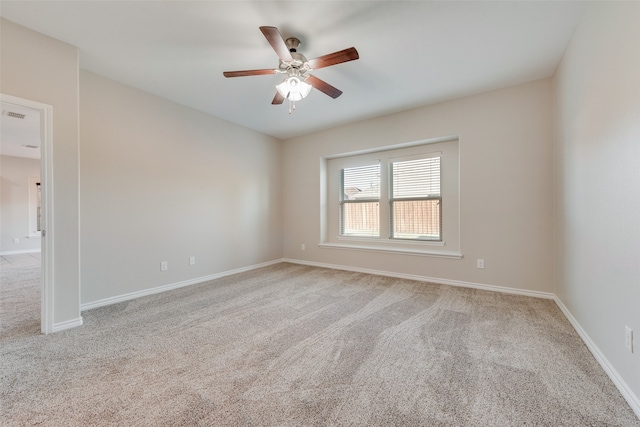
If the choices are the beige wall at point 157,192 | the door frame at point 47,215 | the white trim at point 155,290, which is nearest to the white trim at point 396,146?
the beige wall at point 157,192

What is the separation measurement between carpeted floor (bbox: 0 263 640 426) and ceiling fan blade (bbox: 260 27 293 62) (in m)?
2.34

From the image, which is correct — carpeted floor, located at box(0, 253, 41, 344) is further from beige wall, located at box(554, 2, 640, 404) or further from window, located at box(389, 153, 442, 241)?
window, located at box(389, 153, 442, 241)

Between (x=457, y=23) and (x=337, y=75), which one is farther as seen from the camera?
(x=337, y=75)

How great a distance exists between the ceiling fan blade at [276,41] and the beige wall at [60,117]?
2084mm

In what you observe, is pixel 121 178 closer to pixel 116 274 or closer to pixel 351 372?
pixel 116 274

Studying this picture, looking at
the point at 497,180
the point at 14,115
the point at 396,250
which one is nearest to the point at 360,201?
the point at 396,250

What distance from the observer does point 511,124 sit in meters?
3.21

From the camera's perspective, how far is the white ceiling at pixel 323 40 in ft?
6.47

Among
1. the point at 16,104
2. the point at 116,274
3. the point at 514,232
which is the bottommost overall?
the point at 116,274

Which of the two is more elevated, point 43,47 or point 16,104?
point 43,47

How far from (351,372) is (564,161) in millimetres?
2972

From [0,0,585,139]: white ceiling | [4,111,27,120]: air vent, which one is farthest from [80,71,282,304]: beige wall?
[4,111,27,120]: air vent

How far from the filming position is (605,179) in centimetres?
170

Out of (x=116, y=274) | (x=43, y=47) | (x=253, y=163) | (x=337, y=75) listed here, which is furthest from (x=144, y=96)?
(x=337, y=75)
